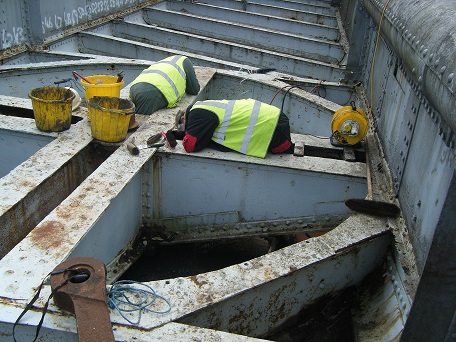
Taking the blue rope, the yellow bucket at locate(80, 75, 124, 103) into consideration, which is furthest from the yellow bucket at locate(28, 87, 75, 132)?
the blue rope

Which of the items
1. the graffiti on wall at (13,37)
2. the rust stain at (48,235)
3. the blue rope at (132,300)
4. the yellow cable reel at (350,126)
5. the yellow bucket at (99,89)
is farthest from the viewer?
the graffiti on wall at (13,37)

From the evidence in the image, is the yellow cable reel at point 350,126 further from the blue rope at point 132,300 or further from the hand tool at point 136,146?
the blue rope at point 132,300

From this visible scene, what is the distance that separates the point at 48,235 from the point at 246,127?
2645mm

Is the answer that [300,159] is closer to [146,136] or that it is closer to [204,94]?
[146,136]

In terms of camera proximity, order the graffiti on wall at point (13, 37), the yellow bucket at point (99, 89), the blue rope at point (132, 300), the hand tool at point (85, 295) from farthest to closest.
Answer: the graffiti on wall at point (13, 37) < the yellow bucket at point (99, 89) < the blue rope at point (132, 300) < the hand tool at point (85, 295)

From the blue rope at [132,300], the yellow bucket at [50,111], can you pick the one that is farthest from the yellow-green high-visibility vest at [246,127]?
the blue rope at [132,300]

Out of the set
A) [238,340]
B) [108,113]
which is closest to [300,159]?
[108,113]

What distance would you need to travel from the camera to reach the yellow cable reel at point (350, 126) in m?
5.71

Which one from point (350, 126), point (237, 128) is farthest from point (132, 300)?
point (350, 126)

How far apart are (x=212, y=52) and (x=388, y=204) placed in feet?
24.1

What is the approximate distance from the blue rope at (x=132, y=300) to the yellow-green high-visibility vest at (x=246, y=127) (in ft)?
8.23

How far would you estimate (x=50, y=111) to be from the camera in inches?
211

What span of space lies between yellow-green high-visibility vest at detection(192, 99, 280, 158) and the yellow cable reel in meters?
0.88

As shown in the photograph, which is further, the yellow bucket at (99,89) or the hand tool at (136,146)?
the yellow bucket at (99,89)
